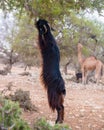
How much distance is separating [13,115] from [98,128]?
3750 mm

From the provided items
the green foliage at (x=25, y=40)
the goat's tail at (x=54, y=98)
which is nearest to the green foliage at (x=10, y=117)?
the goat's tail at (x=54, y=98)

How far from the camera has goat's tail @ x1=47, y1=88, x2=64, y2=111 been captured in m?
4.33

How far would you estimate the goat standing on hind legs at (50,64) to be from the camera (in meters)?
4.03

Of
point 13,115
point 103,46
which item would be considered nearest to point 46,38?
point 13,115

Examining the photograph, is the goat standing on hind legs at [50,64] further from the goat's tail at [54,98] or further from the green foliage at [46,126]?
the green foliage at [46,126]

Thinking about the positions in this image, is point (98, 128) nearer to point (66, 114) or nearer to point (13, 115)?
point (66, 114)

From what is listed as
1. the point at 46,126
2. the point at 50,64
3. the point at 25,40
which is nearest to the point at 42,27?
the point at 50,64

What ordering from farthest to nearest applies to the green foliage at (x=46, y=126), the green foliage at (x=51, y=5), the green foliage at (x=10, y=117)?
the green foliage at (x=51, y=5), the green foliage at (x=46, y=126), the green foliage at (x=10, y=117)

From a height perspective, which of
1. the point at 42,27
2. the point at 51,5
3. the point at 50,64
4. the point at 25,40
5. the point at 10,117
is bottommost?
the point at 25,40

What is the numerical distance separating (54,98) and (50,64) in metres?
0.49

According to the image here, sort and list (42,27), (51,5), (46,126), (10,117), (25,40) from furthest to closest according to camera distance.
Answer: (25,40) → (51,5) → (42,27) → (46,126) → (10,117)

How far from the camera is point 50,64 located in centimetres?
416

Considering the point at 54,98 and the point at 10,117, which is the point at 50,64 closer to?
the point at 54,98

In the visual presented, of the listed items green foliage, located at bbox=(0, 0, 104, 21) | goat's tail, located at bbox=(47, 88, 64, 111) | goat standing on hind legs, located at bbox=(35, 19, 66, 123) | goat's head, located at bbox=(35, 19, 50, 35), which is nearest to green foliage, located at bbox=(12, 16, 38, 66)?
green foliage, located at bbox=(0, 0, 104, 21)
